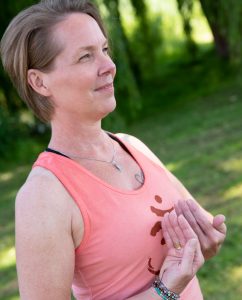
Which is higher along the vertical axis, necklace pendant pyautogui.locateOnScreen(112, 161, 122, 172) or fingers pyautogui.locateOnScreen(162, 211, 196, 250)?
necklace pendant pyautogui.locateOnScreen(112, 161, 122, 172)

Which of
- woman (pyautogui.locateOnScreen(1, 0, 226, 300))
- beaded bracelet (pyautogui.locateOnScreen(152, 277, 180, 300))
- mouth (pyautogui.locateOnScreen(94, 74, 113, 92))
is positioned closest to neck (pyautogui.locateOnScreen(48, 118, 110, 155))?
woman (pyautogui.locateOnScreen(1, 0, 226, 300))

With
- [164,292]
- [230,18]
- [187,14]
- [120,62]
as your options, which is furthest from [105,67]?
[187,14]

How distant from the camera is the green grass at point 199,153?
402 cm

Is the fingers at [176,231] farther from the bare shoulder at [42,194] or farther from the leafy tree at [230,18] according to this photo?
the leafy tree at [230,18]

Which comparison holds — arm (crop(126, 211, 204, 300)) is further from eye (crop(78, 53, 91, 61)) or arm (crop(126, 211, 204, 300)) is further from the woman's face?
eye (crop(78, 53, 91, 61))

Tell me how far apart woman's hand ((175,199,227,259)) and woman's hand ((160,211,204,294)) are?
1.5 inches

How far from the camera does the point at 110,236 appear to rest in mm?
1527

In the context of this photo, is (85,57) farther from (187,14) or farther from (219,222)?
(187,14)

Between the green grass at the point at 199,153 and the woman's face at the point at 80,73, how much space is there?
2.25 m

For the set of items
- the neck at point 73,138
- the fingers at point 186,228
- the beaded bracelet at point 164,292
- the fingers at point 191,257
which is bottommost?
the beaded bracelet at point 164,292

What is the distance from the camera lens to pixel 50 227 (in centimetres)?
142

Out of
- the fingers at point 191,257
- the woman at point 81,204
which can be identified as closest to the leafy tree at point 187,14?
the woman at point 81,204

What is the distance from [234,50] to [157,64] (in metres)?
4.55

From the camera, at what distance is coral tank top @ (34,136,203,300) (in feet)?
4.98
